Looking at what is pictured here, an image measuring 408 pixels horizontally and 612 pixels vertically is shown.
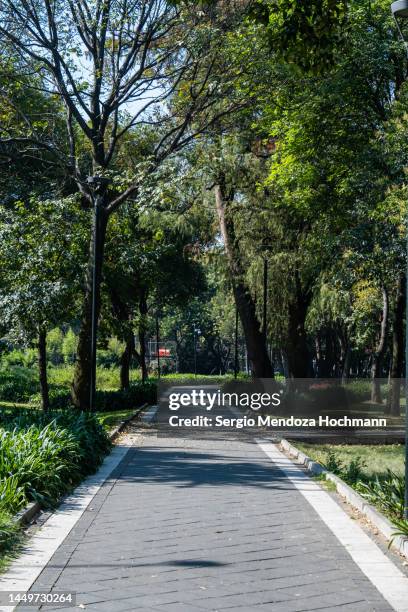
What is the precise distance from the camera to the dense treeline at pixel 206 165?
20.7 metres

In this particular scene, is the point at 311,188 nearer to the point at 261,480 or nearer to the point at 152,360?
the point at 261,480

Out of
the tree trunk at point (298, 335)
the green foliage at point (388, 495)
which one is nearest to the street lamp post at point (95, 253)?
the tree trunk at point (298, 335)

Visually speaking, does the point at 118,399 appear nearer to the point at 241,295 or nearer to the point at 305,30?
the point at 241,295

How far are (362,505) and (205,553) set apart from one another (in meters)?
2.94

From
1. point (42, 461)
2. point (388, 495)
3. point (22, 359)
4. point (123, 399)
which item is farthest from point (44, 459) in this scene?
point (22, 359)

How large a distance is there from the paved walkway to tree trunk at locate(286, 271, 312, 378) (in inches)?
776

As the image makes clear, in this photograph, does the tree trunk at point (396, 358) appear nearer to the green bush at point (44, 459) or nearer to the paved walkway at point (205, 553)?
the green bush at point (44, 459)

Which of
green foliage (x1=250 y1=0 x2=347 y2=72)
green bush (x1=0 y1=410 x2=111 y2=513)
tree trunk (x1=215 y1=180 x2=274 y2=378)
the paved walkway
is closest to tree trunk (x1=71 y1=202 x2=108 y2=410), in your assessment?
green bush (x1=0 y1=410 x2=111 y2=513)

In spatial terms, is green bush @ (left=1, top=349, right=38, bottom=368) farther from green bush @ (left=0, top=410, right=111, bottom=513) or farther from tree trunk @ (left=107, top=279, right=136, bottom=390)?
green bush @ (left=0, top=410, right=111, bottom=513)

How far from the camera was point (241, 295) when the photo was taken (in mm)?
30812

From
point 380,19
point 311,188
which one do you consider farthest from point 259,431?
point 380,19

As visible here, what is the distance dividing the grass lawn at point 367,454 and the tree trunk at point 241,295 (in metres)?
10.1

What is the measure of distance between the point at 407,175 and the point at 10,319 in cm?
1171

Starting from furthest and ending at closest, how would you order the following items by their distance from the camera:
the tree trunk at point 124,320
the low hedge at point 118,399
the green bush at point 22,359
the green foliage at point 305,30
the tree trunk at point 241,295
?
the green bush at point 22,359 < the low hedge at point 118,399 < the tree trunk at point 124,320 < the tree trunk at point 241,295 < the green foliage at point 305,30
